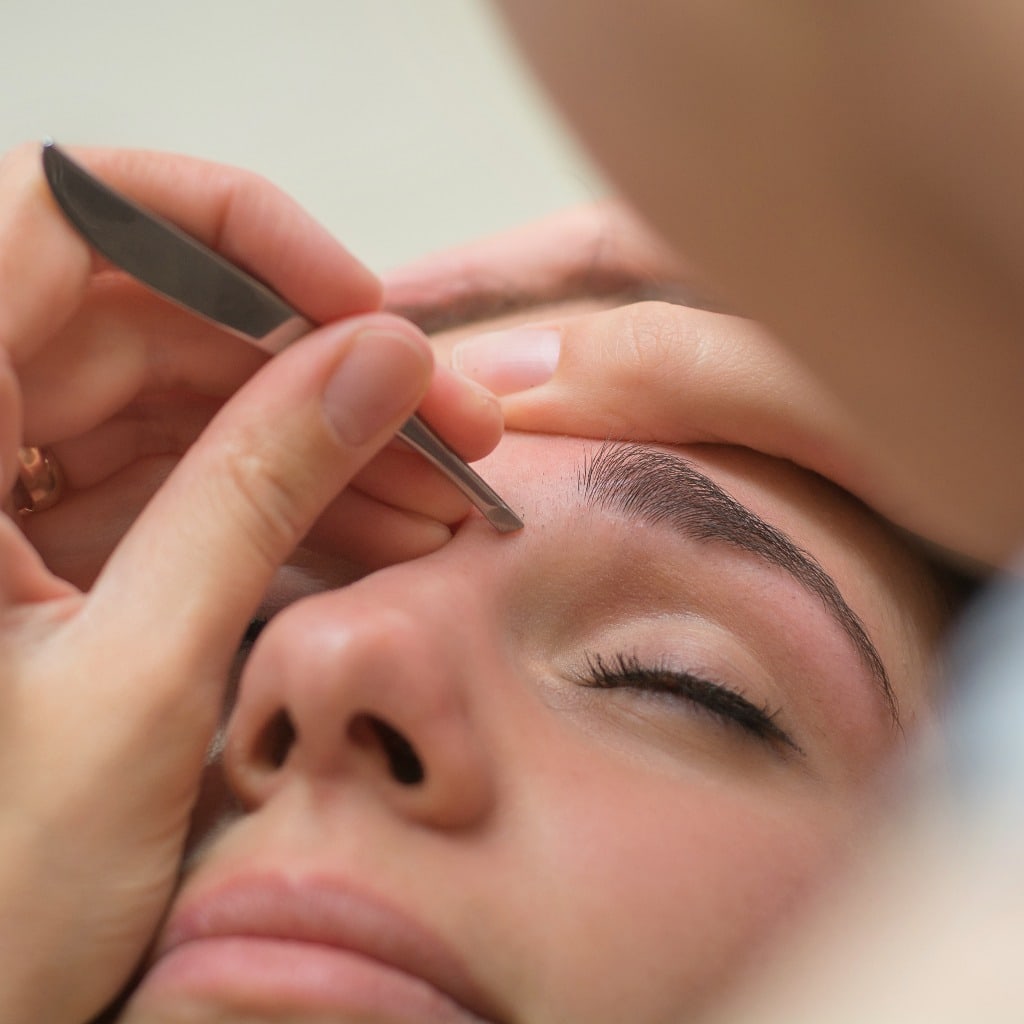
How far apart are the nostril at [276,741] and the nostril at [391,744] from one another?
1.3 inches

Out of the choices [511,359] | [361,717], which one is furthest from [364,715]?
[511,359]

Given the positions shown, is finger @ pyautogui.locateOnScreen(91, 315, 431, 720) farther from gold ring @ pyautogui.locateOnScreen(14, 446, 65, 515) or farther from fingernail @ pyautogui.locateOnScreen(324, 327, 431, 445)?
gold ring @ pyautogui.locateOnScreen(14, 446, 65, 515)

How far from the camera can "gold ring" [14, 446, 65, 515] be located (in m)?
0.66

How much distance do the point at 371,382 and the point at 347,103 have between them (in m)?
1.13

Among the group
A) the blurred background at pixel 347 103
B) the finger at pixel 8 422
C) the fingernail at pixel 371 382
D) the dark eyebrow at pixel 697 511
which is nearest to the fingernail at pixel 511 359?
the dark eyebrow at pixel 697 511

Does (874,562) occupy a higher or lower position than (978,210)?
lower

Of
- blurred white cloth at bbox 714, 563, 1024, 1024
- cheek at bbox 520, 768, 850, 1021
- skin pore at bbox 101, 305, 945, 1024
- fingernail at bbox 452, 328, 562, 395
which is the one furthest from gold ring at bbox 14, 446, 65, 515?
blurred white cloth at bbox 714, 563, 1024, 1024

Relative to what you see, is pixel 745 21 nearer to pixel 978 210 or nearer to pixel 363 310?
pixel 978 210

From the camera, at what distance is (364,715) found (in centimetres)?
Answer: 51

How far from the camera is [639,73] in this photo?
454 millimetres

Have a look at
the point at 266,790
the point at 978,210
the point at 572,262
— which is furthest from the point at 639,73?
the point at 572,262

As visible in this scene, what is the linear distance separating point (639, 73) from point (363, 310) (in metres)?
0.21

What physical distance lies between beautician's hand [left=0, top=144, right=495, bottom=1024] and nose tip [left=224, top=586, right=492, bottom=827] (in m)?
0.02

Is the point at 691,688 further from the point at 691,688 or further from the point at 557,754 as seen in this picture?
the point at 557,754
